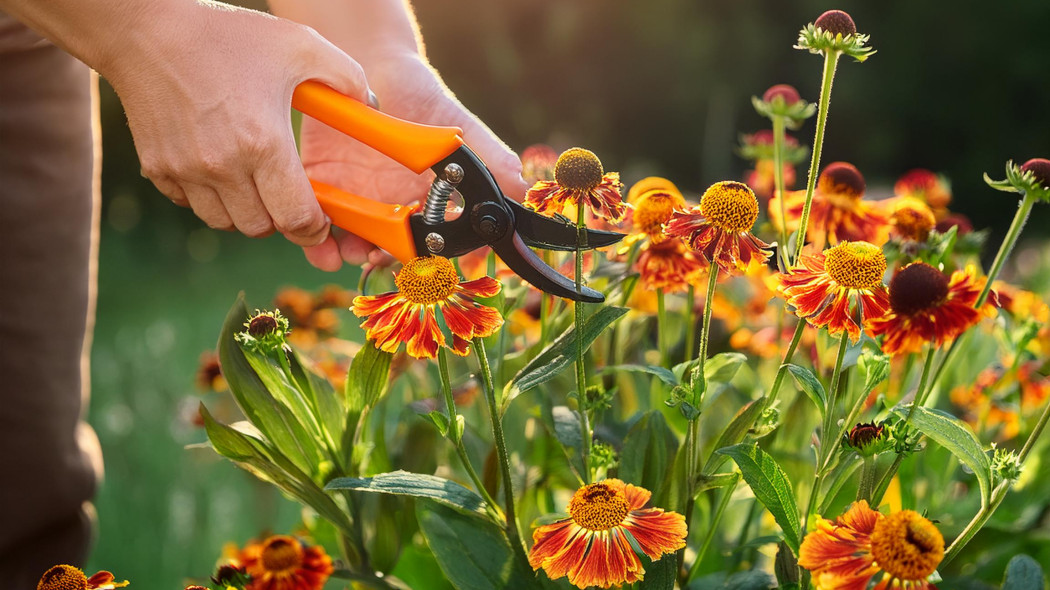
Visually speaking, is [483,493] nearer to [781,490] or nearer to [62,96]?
[781,490]

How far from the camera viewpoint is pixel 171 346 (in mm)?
2160

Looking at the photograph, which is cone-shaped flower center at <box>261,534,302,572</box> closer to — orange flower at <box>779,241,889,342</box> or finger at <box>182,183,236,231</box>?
finger at <box>182,183,236,231</box>

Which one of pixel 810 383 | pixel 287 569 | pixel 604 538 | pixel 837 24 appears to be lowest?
pixel 287 569

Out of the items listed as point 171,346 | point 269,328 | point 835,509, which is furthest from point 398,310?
point 171,346

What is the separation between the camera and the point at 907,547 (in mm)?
486

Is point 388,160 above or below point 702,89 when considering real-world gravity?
below

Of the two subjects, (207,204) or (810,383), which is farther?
(207,204)

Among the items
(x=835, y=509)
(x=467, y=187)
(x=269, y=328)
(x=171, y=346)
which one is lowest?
(x=171, y=346)

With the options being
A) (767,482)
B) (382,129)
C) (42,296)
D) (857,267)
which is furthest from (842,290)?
(42,296)

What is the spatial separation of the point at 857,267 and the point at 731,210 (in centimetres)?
9

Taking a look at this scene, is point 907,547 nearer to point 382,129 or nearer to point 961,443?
point 961,443

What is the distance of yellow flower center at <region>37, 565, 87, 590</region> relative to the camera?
575 mm

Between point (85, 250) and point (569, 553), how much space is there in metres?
0.86

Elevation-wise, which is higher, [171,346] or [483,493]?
[483,493]
